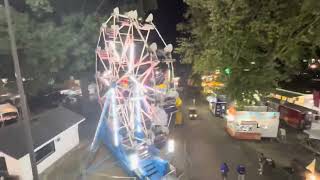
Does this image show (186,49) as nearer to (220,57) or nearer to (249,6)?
(220,57)

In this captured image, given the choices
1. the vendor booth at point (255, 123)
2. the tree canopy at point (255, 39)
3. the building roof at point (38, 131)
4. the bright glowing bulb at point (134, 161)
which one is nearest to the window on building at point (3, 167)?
the building roof at point (38, 131)

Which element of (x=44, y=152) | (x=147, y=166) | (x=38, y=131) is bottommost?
(x=147, y=166)

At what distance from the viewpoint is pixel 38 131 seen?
16125 mm

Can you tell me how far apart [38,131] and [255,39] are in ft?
44.4

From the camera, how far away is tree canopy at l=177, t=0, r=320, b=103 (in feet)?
31.0

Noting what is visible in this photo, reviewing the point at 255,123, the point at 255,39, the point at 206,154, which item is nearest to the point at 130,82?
the point at 255,39

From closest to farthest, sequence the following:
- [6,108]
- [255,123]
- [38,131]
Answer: [38,131] → [255,123] → [6,108]

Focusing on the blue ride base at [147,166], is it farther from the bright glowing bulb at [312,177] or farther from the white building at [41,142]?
the bright glowing bulb at [312,177]

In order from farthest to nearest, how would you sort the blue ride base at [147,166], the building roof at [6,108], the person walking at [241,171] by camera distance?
the building roof at [6,108]
the person walking at [241,171]
the blue ride base at [147,166]

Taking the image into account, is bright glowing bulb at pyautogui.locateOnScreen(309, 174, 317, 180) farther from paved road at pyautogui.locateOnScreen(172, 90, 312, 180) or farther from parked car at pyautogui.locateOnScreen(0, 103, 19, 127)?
parked car at pyautogui.locateOnScreen(0, 103, 19, 127)

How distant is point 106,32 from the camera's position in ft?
51.6

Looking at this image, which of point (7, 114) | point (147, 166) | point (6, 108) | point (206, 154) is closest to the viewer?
point (147, 166)

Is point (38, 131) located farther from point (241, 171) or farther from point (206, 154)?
point (241, 171)

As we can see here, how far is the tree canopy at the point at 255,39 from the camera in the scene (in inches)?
372
